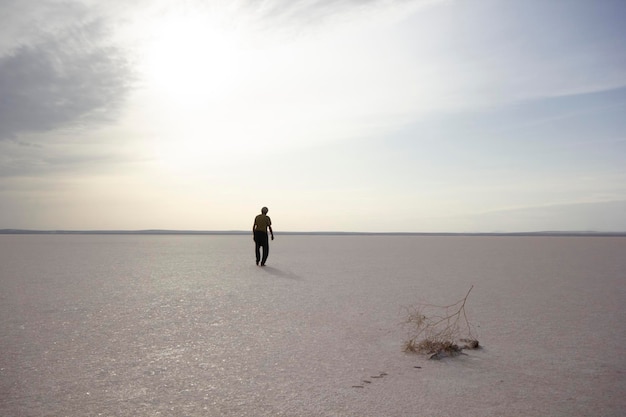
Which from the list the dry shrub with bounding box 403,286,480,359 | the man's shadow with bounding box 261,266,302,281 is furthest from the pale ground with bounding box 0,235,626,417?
the man's shadow with bounding box 261,266,302,281

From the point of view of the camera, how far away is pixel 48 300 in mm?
9383

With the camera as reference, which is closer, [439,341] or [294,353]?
[294,353]

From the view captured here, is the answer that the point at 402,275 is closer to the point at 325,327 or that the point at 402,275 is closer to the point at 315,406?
the point at 325,327

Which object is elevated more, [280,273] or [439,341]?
[280,273]

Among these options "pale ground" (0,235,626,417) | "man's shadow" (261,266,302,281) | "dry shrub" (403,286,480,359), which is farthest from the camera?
"man's shadow" (261,266,302,281)

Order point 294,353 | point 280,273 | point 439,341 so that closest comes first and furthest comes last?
1. point 294,353
2. point 439,341
3. point 280,273

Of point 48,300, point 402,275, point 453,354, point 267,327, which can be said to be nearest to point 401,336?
point 453,354

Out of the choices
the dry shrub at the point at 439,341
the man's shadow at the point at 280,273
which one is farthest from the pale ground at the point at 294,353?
the man's shadow at the point at 280,273

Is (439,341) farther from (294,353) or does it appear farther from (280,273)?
(280,273)

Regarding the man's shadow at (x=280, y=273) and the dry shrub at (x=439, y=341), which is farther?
the man's shadow at (x=280, y=273)

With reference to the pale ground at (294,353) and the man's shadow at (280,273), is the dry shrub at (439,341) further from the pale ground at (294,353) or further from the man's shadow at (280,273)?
the man's shadow at (280,273)

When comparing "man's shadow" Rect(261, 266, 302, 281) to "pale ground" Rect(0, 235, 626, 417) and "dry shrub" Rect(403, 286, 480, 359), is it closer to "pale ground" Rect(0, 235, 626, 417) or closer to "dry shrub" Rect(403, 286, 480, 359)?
"pale ground" Rect(0, 235, 626, 417)

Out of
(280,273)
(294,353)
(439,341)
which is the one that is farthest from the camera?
(280,273)

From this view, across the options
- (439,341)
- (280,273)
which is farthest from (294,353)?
(280,273)
